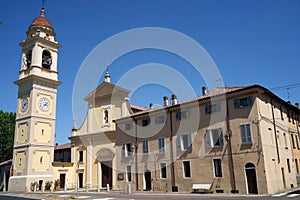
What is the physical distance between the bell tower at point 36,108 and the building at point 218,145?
38.1 ft

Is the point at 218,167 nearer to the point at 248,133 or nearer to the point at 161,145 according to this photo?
the point at 248,133

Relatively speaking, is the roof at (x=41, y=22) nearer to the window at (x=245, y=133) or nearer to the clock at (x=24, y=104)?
the clock at (x=24, y=104)

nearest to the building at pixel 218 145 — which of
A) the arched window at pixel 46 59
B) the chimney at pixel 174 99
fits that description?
the chimney at pixel 174 99

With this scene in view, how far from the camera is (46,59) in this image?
1586 inches

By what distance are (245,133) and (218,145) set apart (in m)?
2.57

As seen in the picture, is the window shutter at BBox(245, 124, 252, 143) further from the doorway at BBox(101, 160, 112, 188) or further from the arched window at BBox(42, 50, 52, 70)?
the arched window at BBox(42, 50, 52, 70)

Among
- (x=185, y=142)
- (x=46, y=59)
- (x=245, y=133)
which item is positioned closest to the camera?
(x=245, y=133)

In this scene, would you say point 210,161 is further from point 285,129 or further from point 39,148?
point 39,148

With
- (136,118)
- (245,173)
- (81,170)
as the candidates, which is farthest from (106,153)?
(245,173)

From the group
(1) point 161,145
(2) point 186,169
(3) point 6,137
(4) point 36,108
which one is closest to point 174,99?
(1) point 161,145

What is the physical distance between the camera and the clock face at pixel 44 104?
125ft

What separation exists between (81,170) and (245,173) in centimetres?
2306

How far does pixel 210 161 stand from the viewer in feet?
79.8

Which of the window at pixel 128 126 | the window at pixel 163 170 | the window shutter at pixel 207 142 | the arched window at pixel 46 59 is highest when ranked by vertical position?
the arched window at pixel 46 59
